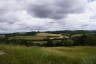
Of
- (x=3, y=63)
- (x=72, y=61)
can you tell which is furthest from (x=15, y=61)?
(x=72, y=61)

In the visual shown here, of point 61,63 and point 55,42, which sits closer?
point 61,63

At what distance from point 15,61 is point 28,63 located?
0.78 m

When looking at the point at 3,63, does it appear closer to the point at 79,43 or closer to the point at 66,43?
the point at 66,43

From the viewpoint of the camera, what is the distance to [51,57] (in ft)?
34.4

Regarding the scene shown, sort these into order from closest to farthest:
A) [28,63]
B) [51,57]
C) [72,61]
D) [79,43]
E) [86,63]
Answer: [86,63], [28,63], [72,61], [51,57], [79,43]

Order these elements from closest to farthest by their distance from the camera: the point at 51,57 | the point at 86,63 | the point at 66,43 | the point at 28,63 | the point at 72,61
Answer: the point at 86,63
the point at 28,63
the point at 72,61
the point at 51,57
the point at 66,43

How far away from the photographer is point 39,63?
28.2ft

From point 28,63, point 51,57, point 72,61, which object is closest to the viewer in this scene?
point 28,63

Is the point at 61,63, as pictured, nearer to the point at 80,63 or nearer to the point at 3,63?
the point at 80,63

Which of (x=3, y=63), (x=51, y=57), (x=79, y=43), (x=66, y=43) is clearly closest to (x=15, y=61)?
(x=3, y=63)

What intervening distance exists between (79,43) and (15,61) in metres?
69.6

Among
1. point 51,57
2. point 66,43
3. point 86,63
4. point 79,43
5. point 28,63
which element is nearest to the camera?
point 86,63

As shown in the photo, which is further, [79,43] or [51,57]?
[79,43]

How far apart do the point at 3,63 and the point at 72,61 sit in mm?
3454
